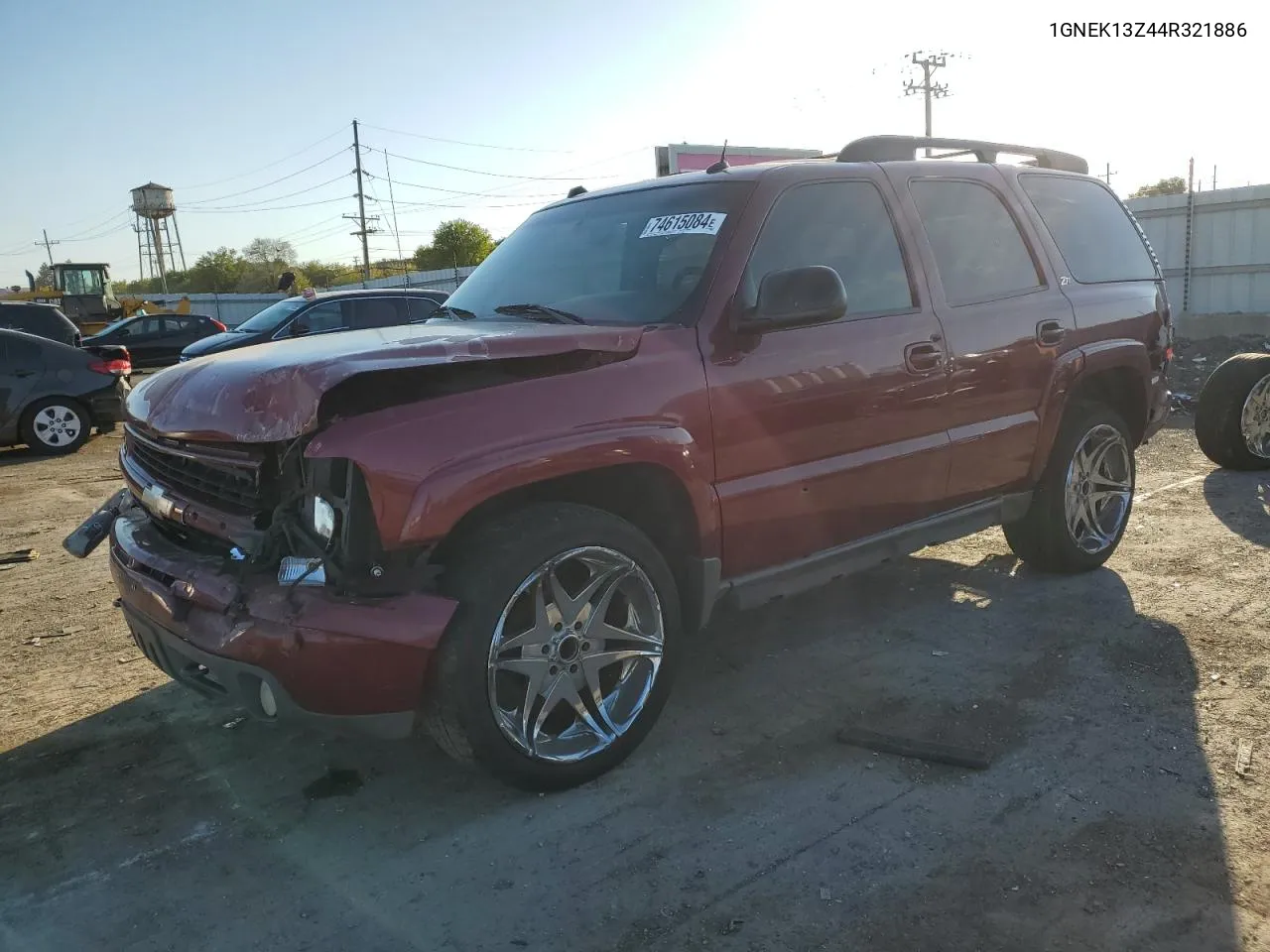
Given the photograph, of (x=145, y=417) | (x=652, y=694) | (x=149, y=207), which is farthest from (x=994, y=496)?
(x=149, y=207)

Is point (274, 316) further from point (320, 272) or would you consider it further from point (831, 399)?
point (320, 272)

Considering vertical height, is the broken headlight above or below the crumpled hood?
below

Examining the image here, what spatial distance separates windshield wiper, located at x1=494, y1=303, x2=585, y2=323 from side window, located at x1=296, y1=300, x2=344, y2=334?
30.5 ft

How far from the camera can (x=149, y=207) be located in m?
83.9

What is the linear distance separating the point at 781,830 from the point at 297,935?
52.8 inches

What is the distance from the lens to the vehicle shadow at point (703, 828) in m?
2.42

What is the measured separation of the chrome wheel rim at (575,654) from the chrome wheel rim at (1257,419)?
598 centimetres

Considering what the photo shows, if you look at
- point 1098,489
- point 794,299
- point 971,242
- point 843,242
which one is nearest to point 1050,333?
point 971,242

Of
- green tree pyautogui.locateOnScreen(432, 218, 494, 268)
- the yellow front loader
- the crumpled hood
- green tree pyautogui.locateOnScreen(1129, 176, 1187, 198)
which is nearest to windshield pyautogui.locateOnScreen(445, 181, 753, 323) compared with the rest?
the crumpled hood

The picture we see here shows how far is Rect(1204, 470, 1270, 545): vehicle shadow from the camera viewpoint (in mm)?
5734

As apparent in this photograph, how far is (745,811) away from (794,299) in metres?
1.67

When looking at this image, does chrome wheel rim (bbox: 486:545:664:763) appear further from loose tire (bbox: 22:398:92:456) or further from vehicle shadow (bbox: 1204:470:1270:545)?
loose tire (bbox: 22:398:92:456)

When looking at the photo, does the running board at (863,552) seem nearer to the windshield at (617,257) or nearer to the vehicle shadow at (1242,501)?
the windshield at (617,257)

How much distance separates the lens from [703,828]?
9.29 ft
